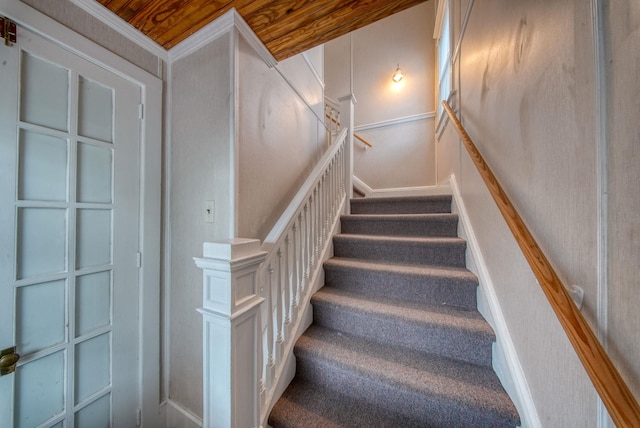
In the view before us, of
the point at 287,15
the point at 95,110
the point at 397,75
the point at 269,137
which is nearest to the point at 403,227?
the point at 269,137

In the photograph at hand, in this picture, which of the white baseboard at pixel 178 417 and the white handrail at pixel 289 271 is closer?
the white handrail at pixel 289 271

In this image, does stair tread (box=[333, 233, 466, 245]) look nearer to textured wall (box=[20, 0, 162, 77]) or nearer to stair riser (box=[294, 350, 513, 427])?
stair riser (box=[294, 350, 513, 427])

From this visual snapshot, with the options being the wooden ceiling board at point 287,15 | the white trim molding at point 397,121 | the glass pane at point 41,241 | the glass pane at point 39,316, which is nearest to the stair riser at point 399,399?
the glass pane at point 39,316

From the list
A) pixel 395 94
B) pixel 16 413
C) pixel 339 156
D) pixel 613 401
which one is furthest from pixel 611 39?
pixel 395 94

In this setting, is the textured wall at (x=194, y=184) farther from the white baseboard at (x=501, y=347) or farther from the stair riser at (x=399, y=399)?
the white baseboard at (x=501, y=347)

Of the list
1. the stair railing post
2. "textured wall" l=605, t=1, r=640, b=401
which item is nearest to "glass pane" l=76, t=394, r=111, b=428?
"textured wall" l=605, t=1, r=640, b=401

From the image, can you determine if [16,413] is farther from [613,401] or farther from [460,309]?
[460,309]

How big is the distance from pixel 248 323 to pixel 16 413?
3.34 ft

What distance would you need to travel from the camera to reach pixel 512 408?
0.84m

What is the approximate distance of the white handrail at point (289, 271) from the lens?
1077mm

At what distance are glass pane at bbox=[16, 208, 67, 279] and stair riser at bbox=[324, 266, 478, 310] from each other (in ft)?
4.66

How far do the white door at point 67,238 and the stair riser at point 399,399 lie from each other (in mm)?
1057

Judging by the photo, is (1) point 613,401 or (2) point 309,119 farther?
(2) point 309,119

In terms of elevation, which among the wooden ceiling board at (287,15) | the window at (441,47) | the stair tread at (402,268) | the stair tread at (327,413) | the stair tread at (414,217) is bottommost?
the stair tread at (327,413)
